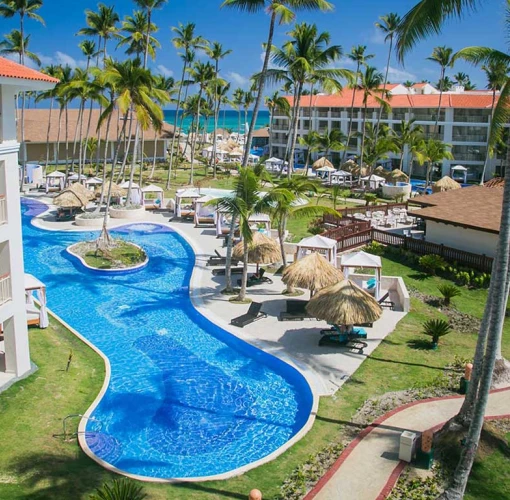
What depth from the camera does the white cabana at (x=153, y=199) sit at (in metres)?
42.9

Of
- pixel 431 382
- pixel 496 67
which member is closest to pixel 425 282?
pixel 431 382

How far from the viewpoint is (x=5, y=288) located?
651 inches

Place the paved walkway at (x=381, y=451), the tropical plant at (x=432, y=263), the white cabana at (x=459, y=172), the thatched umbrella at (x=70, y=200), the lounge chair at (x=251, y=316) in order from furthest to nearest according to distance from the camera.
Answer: the white cabana at (x=459, y=172) < the thatched umbrella at (x=70, y=200) < the tropical plant at (x=432, y=263) < the lounge chair at (x=251, y=316) < the paved walkway at (x=381, y=451)

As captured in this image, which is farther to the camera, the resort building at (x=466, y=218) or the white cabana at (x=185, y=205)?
the white cabana at (x=185, y=205)

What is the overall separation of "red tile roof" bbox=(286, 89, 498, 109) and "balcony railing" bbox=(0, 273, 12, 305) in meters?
A: 48.0

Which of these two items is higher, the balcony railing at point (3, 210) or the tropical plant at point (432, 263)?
the balcony railing at point (3, 210)

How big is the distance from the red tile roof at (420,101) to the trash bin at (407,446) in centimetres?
5035

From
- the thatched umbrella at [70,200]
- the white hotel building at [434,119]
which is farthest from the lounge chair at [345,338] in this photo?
the white hotel building at [434,119]

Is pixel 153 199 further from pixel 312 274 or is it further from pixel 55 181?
pixel 312 274

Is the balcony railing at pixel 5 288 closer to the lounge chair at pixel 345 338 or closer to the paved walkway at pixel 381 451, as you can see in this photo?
the lounge chair at pixel 345 338

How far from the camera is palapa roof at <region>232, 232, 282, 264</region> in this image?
25.5 metres

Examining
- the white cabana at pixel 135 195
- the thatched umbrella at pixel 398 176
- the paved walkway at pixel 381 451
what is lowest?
the paved walkway at pixel 381 451

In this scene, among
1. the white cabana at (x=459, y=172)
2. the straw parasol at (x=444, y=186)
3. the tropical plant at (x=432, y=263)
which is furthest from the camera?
the white cabana at (x=459, y=172)

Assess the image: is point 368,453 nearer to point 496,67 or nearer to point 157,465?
point 157,465
